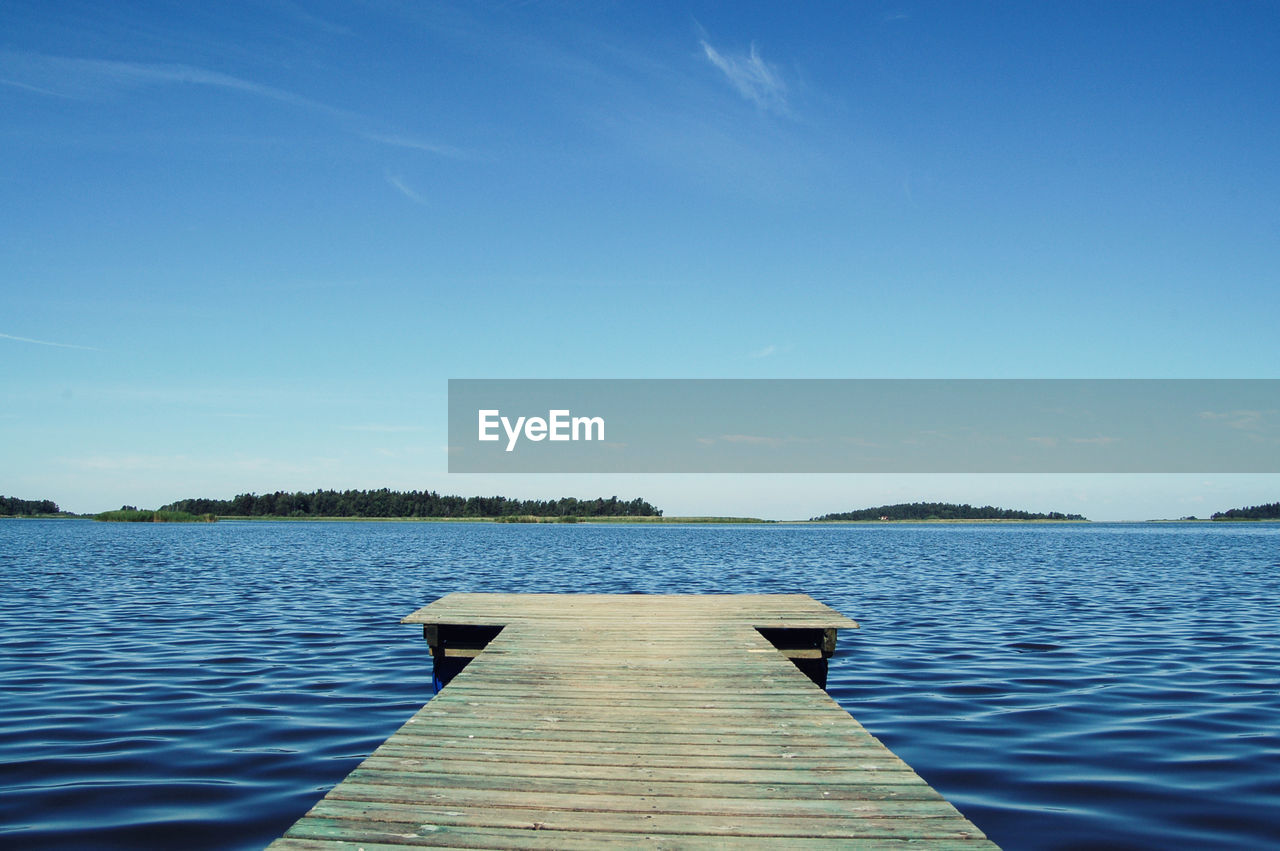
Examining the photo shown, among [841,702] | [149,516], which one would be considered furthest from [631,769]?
[149,516]

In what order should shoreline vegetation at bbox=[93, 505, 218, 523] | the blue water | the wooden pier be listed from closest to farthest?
the wooden pier, the blue water, shoreline vegetation at bbox=[93, 505, 218, 523]

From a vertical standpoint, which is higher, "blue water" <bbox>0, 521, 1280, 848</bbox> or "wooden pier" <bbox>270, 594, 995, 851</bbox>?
→ "wooden pier" <bbox>270, 594, 995, 851</bbox>

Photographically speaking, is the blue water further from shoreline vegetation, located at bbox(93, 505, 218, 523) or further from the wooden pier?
shoreline vegetation, located at bbox(93, 505, 218, 523)

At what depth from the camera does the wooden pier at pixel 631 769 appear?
4387mm

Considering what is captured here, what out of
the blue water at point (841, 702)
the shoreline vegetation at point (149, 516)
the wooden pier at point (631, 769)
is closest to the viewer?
the wooden pier at point (631, 769)

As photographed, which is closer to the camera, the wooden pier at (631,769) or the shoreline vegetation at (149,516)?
the wooden pier at (631,769)

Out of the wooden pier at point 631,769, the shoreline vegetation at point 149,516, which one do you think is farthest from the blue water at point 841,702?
the shoreline vegetation at point 149,516

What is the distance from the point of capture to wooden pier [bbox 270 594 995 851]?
4387 millimetres

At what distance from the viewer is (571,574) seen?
3362 cm

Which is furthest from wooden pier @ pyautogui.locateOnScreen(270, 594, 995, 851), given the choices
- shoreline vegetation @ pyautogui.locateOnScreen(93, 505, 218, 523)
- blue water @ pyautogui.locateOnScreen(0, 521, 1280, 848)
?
shoreline vegetation @ pyautogui.locateOnScreen(93, 505, 218, 523)

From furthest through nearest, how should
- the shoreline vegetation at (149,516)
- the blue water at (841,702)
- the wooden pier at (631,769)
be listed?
the shoreline vegetation at (149,516) < the blue water at (841,702) < the wooden pier at (631,769)

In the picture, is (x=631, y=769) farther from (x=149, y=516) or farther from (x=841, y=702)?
(x=149, y=516)

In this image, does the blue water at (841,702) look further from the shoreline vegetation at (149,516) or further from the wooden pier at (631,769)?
the shoreline vegetation at (149,516)

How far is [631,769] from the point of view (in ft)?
18.0
